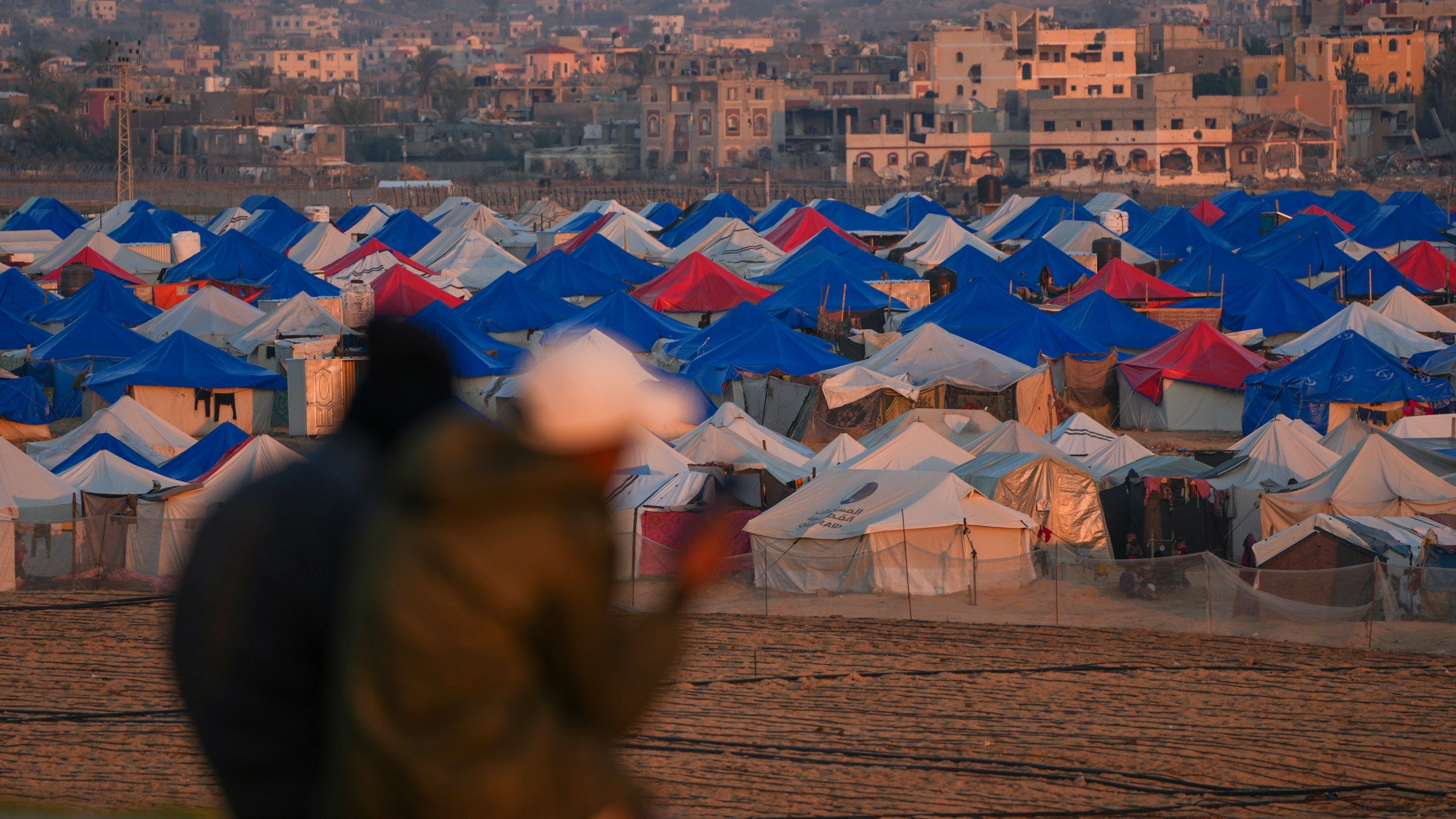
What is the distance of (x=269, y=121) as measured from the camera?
92938mm

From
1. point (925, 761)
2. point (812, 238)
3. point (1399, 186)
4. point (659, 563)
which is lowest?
point (925, 761)

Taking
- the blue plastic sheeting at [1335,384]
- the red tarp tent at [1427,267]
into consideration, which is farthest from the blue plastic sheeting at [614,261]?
the blue plastic sheeting at [1335,384]

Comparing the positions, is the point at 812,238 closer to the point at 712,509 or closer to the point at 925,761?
the point at 925,761

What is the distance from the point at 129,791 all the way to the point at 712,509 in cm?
545

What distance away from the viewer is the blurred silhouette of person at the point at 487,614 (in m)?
2.04

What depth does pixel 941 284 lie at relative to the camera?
33438 mm

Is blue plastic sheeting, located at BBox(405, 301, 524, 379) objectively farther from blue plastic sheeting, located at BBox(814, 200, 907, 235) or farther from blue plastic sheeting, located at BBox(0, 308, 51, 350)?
blue plastic sheeting, located at BBox(814, 200, 907, 235)

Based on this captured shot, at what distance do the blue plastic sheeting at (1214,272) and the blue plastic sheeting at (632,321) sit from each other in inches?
477

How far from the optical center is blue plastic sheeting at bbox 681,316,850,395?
22688 mm

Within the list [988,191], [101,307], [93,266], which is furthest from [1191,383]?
[988,191]

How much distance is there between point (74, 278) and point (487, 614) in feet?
110

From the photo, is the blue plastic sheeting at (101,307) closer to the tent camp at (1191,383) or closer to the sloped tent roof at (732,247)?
the sloped tent roof at (732,247)

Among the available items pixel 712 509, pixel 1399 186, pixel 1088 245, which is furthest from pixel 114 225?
pixel 1399 186

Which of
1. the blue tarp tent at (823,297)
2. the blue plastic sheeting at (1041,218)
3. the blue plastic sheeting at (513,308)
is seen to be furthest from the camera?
the blue plastic sheeting at (1041,218)
